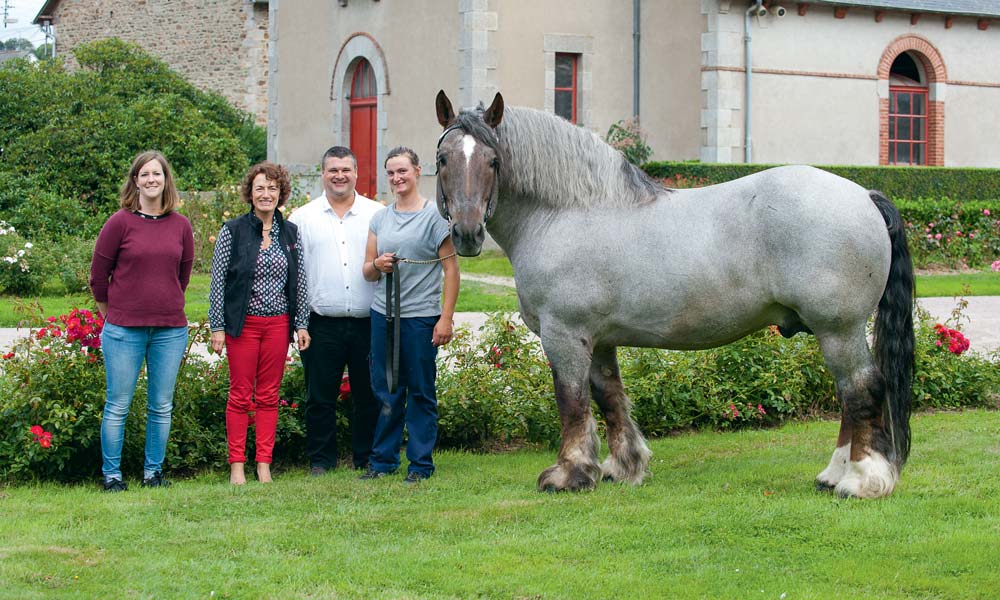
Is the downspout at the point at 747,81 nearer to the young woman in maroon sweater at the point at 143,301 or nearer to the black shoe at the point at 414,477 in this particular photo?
the black shoe at the point at 414,477

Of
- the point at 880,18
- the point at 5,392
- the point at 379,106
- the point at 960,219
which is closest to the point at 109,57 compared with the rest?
the point at 379,106

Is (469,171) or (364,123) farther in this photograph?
(364,123)

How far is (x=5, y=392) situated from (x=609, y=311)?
11.5ft

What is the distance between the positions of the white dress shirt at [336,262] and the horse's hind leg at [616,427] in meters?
1.41

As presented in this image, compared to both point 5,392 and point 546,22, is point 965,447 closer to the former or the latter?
point 5,392

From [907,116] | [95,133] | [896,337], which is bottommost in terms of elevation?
[896,337]

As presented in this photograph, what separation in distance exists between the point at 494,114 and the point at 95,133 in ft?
55.4

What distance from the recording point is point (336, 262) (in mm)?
6707

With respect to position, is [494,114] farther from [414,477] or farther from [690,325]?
[414,477]

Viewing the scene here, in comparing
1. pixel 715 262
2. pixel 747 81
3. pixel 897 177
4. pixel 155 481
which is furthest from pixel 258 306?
pixel 897 177

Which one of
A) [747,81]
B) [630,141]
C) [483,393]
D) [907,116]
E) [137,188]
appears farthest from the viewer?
[907,116]

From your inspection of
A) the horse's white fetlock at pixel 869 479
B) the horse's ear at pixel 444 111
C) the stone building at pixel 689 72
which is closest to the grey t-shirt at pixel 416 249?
the horse's ear at pixel 444 111

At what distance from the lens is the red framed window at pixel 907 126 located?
20656 mm

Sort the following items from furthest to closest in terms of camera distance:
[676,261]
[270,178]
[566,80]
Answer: [566,80] < [270,178] < [676,261]
